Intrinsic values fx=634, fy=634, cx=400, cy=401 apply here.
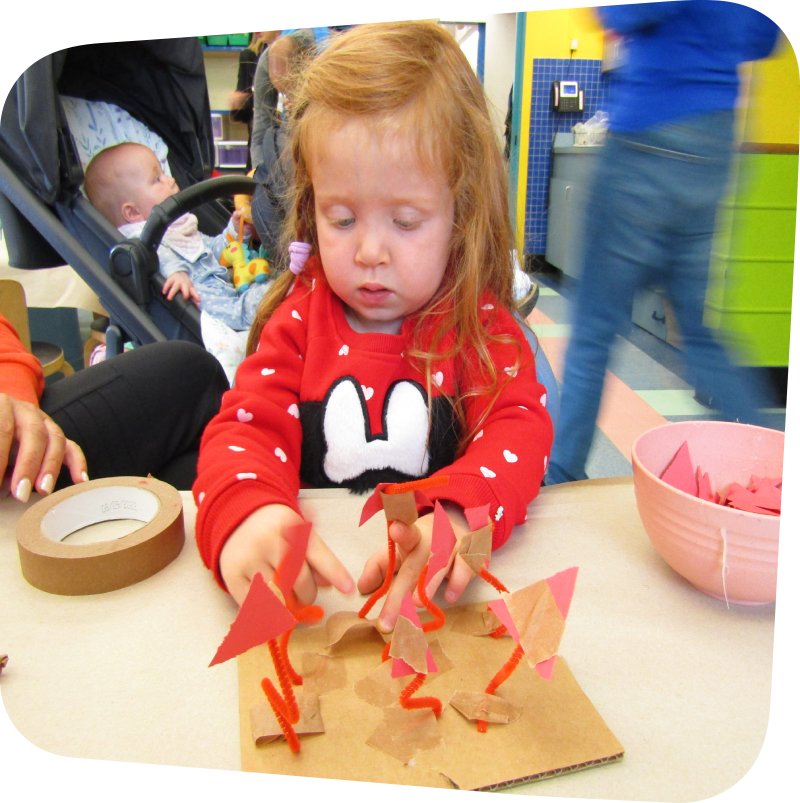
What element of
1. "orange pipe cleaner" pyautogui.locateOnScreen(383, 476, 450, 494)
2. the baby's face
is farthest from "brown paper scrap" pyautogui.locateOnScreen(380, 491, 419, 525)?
the baby's face

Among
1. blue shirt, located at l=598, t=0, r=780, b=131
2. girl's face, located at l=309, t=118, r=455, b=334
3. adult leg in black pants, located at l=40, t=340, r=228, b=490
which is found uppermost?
blue shirt, located at l=598, t=0, r=780, b=131

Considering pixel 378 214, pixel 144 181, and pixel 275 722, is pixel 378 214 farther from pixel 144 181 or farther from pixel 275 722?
pixel 144 181

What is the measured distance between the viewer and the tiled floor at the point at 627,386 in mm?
417

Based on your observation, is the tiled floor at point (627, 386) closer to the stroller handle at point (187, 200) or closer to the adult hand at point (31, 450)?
the adult hand at point (31, 450)

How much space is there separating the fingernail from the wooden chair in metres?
0.56

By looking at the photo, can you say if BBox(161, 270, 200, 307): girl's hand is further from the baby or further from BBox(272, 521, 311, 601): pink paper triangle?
BBox(272, 521, 311, 601): pink paper triangle

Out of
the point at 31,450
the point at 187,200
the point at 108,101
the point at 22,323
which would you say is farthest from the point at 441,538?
the point at 108,101

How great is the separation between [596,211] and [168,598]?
0.38 meters

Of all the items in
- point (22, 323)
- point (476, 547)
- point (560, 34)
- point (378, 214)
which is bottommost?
point (22, 323)

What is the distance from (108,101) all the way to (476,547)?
1215 millimetres

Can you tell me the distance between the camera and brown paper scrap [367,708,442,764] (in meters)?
0.28

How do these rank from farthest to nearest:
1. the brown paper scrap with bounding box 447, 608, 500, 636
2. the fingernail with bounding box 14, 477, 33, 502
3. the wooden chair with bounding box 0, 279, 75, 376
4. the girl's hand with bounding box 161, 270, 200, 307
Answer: the girl's hand with bounding box 161, 270, 200, 307 → the wooden chair with bounding box 0, 279, 75, 376 → the fingernail with bounding box 14, 477, 33, 502 → the brown paper scrap with bounding box 447, 608, 500, 636

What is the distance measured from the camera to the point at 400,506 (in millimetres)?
300

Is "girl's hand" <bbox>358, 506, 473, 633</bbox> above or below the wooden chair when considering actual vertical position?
above
